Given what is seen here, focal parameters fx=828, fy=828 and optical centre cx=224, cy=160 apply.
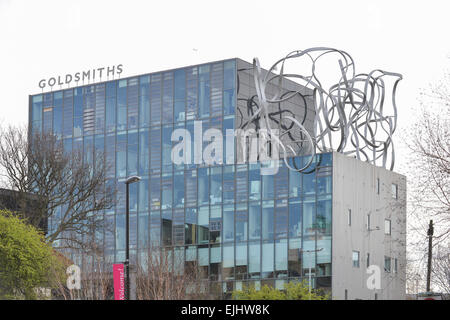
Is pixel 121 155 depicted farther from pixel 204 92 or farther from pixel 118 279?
pixel 118 279

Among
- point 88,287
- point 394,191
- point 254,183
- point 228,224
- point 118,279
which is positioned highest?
point 254,183

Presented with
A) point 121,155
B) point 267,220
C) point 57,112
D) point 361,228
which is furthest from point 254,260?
point 57,112

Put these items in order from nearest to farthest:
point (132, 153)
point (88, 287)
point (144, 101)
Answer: point (88, 287)
point (144, 101)
point (132, 153)

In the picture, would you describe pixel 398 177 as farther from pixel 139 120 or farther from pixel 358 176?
pixel 139 120

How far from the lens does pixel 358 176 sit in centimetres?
6272

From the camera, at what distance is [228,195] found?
66.3 metres

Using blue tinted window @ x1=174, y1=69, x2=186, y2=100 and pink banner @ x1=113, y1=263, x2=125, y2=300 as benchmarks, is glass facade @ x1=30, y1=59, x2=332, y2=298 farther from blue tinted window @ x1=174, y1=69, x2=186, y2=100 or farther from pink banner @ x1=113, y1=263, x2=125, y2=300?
pink banner @ x1=113, y1=263, x2=125, y2=300

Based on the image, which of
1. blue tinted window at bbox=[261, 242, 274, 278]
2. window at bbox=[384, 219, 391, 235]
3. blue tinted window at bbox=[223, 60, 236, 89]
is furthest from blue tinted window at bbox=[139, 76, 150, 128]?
window at bbox=[384, 219, 391, 235]

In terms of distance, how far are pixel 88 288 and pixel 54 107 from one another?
35753 mm

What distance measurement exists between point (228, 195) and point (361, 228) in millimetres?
11024

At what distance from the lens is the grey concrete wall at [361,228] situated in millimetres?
59969

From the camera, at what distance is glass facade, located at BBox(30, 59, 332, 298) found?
2427 inches

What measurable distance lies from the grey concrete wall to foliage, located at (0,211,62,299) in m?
21.1
